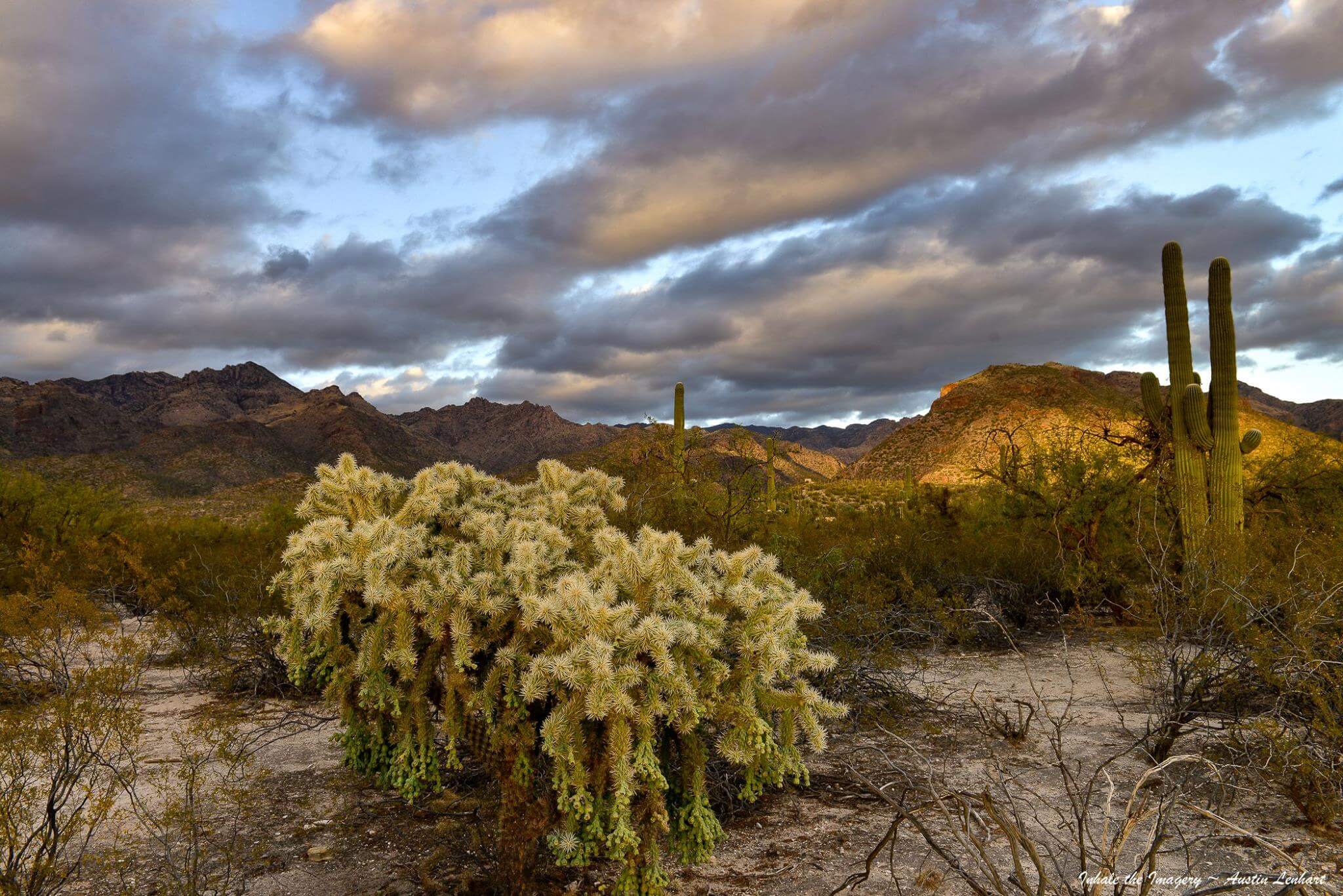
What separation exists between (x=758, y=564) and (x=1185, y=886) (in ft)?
7.89

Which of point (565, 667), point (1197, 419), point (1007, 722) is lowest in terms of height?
point (1007, 722)

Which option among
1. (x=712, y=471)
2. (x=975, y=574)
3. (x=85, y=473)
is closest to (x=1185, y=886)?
(x=712, y=471)

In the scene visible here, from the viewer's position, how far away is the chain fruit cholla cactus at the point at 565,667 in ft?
10.1

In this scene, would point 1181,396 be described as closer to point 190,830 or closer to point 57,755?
point 190,830

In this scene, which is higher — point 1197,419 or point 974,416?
point 974,416

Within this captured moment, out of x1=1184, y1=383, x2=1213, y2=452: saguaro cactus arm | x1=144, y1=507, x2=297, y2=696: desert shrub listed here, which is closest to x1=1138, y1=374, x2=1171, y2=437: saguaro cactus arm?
x1=1184, y1=383, x2=1213, y2=452: saguaro cactus arm

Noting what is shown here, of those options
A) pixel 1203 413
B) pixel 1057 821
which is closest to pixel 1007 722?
pixel 1057 821

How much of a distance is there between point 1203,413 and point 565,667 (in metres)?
11.6

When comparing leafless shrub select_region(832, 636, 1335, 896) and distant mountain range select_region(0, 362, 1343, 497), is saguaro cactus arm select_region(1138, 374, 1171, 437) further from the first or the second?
leafless shrub select_region(832, 636, 1335, 896)

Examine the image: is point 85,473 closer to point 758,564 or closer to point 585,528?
point 585,528

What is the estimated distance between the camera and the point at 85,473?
632 inches

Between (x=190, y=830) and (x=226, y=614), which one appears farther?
(x=226, y=614)

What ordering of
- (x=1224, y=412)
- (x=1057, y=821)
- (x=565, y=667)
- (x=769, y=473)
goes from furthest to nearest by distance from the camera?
1. (x=769, y=473)
2. (x=1224, y=412)
3. (x=1057, y=821)
4. (x=565, y=667)

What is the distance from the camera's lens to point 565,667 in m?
2.95
